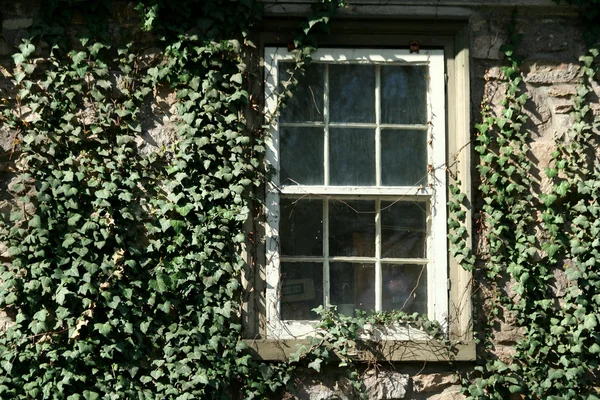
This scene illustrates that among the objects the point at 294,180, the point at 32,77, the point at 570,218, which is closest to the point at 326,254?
the point at 294,180

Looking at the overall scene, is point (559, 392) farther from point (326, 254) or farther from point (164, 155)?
point (164, 155)

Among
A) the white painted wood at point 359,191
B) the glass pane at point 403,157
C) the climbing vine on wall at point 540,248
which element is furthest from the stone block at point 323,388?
the glass pane at point 403,157

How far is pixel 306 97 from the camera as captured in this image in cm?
639

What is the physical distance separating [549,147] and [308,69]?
1.63 metres

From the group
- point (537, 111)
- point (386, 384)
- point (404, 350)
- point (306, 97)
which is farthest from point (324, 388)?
point (537, 111)

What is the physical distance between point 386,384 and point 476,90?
1.96m

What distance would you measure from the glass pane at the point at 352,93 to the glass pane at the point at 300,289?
0.98 m

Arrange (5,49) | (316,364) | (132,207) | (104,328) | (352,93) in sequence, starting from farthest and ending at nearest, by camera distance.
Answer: (352,93), (5,49), (132,207), (316,364), (104,328)

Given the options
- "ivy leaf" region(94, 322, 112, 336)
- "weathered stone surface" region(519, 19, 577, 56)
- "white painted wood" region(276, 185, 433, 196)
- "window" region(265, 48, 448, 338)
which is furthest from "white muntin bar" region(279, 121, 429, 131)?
"ivy leaf" region(94, 322, 112, 336)

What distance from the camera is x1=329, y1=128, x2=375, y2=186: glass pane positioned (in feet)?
20.7

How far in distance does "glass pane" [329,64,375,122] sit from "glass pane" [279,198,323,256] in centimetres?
61

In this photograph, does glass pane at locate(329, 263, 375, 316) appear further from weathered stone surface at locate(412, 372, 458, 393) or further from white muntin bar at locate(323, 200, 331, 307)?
weathered stone surface at locate(412, 372, 458, 393)

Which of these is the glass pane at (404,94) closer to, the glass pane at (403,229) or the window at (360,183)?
the window at (360,183)

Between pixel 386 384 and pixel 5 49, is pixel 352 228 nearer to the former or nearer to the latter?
pixel 386 384
